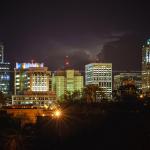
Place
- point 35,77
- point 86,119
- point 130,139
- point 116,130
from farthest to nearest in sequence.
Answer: point 35,77, point 86,119, point 116,130, point 130,139

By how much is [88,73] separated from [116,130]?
12578 centimetres

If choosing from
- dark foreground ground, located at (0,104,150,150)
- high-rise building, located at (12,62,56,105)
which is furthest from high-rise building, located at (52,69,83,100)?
dark foreground ground, located at (0,104,150,150)

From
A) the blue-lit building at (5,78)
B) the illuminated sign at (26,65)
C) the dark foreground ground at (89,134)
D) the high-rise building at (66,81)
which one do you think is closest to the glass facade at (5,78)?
the blue-lit building at (5,78)

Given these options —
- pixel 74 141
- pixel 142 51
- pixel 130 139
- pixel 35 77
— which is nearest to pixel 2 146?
pixel 74 141

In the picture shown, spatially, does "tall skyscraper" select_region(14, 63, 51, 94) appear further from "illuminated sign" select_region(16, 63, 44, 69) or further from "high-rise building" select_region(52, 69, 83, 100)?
"high-rise building" select_region(52, 69, 83, 100)

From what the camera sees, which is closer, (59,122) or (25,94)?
(59,122)

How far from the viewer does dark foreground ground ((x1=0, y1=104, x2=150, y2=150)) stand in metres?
24.7

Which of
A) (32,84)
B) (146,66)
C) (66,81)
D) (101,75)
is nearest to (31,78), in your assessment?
(32,84)

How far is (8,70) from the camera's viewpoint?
6033 inches

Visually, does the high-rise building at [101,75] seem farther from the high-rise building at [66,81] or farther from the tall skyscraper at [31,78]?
the tall skyscraper at [31,78]

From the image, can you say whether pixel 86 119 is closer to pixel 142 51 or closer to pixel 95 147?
pixel 95 147

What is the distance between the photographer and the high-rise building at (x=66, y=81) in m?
143

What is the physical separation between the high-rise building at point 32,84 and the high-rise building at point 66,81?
26.4ft

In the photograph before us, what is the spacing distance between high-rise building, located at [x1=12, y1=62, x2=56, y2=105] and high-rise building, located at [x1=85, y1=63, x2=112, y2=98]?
18872mm
